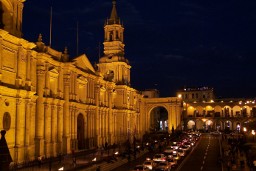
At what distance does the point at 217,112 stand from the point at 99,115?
6207 centimetres

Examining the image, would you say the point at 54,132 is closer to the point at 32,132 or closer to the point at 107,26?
the point at 32,132

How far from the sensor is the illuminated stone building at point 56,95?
32156 mm

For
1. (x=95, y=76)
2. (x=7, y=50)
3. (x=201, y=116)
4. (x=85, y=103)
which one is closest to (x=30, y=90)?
(x=7, y=50)

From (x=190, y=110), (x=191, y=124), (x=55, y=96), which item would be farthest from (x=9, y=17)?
(x=191, y=124)

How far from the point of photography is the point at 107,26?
2736 inches

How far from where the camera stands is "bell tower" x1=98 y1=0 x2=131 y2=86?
6719 centimetres

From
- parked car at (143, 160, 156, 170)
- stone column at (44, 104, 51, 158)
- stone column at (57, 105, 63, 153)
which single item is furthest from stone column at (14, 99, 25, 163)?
parked car at (143, 160, 156, 170)

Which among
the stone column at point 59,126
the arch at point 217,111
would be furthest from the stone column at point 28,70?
the arch at point 217,111

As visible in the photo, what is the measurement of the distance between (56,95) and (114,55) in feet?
90.8

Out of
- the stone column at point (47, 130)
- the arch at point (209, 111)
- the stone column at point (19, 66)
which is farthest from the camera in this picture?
the arch at point (209, 111)

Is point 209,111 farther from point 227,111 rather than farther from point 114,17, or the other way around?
point 114,17

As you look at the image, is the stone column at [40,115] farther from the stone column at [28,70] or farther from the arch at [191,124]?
the arch at [191,124]

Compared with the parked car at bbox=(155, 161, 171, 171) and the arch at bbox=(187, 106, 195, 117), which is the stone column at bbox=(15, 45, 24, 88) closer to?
the parked car at bbox=(155, 161, 171, 171)

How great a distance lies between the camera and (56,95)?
4178 cm
